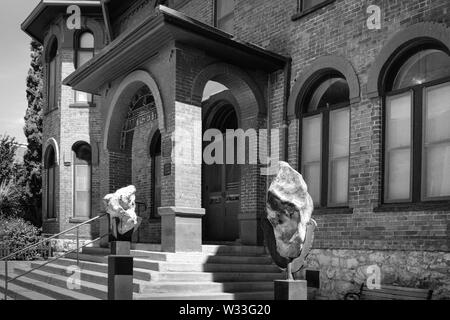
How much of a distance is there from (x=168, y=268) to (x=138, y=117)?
17.6ft

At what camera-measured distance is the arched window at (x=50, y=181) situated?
17.1 m

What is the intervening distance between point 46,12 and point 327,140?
441 inches

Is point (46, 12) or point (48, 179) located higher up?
point (46, 12)

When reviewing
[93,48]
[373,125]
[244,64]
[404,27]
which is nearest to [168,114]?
[244,64]

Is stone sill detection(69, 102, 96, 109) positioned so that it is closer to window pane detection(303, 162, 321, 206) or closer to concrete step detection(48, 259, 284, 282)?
concrete step detection(48, 259, 284, 282)

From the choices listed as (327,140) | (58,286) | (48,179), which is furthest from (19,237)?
(327,140)

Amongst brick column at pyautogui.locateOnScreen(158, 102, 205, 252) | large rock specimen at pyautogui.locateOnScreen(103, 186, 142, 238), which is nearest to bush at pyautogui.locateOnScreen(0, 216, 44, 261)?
brick column at pyautogui.locateOnScreen(158, 102, 205, 252)

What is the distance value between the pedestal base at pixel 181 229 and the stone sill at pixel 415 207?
2.94m

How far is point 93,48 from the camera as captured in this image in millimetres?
16844

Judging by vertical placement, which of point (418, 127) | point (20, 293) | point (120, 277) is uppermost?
point (418, 127)

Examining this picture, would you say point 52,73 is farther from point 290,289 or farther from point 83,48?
point 290,289

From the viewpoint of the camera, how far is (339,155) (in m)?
9.33

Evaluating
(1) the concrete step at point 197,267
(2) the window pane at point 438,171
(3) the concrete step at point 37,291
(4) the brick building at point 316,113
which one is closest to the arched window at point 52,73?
(4) the brick building at point 316,113

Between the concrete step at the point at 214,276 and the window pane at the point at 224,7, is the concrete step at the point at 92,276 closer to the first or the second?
the concrete step at the point at 214,276
